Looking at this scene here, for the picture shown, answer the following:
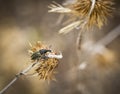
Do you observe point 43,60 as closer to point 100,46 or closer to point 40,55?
point 40,55

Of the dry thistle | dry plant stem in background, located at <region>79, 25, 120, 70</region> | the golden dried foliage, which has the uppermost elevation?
dry plant stem in background, located at <region>79, 25, 120, 70</region>

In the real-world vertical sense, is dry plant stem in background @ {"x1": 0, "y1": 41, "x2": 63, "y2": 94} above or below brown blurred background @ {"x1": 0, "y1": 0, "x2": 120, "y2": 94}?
below

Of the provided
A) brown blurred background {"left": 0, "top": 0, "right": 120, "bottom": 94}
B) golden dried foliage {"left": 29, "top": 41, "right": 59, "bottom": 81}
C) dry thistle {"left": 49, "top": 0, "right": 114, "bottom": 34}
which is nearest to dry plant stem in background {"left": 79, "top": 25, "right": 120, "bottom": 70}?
brown blurred background {"left": 0, "top": 0, "right": 120, "bottom": 94}

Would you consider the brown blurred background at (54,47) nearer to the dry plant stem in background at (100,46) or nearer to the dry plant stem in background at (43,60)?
the dry plant stem in background at (100,46)

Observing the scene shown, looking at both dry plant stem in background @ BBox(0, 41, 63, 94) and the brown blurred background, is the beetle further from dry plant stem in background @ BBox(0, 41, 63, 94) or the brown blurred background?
the brown blurred background

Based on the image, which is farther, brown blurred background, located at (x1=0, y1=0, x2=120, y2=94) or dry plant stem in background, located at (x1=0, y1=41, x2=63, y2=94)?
brown blurred background, located at (x1=0, y1=0, x2=120, y2=94)

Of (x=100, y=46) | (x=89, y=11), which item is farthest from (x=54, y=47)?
(x=89, y=11)

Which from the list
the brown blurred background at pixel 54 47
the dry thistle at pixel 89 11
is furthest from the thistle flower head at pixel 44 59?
the brown blurred background at pixel 54 47

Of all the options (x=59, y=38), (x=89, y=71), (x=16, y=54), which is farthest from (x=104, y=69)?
(x=16, y=54)
